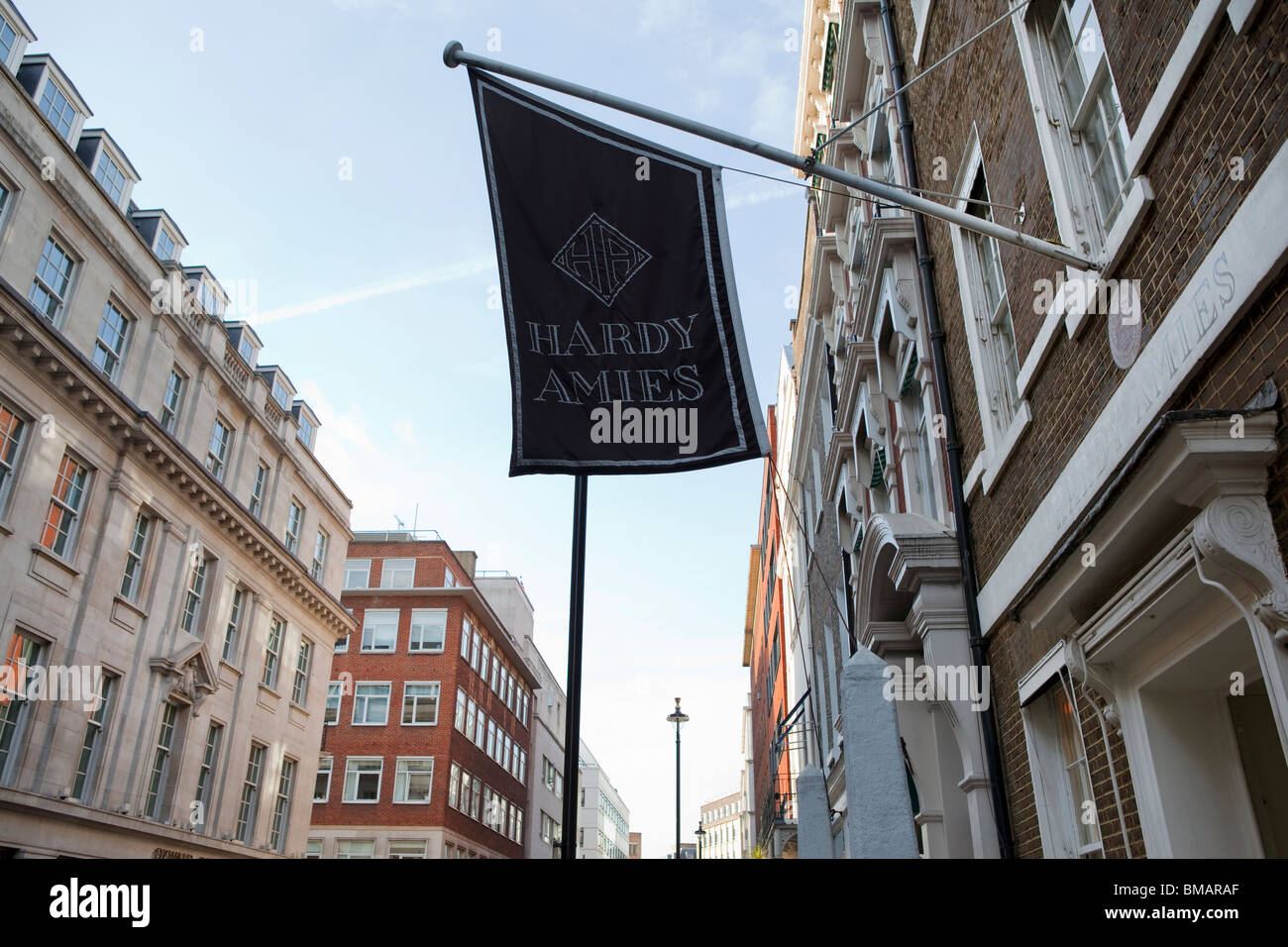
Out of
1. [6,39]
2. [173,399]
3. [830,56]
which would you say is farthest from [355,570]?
[830,56]

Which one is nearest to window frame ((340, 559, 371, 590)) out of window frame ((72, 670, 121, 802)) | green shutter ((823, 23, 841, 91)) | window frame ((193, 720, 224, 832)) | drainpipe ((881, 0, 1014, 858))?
window frame ((193, 720, 224, 832))

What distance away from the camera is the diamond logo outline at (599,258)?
6.30 metres

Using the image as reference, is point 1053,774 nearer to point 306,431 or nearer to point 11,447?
point 11,447

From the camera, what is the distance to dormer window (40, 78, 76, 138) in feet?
74.1

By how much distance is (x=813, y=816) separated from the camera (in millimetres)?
8586

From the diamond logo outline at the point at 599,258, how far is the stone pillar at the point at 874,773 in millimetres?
2967

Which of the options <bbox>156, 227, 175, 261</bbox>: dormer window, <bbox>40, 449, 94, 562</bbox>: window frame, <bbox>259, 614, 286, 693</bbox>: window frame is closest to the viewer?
<bbox>40, 449, 94, 562</bbox>: window frame

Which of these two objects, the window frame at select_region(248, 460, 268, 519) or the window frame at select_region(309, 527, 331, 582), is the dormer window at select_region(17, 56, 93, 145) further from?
the window frame at select_region(309, 527, 331, 582)

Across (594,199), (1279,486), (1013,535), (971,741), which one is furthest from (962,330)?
(1279,486)

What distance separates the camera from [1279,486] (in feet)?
13.4

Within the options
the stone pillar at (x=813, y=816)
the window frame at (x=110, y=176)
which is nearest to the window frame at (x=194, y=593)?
the window frame at (x=110, y=176)

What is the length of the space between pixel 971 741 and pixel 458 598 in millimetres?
43757

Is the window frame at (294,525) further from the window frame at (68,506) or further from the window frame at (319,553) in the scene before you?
the window frame at (68,506)

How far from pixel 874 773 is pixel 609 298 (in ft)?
11.1
